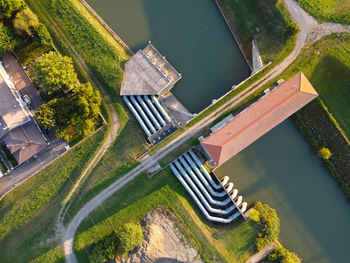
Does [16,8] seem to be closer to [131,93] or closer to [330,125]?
[131,93]

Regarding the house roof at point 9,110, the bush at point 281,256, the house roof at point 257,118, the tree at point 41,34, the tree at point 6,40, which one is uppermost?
the tree at point 6,40

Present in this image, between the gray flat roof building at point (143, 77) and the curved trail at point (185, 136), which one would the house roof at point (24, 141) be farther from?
the gray flat roof building at point (143, 77)

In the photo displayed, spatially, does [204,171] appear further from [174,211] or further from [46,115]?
[46,115]

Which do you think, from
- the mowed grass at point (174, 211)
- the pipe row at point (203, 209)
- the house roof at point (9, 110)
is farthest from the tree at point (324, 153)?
the house roof at point (9, 110)

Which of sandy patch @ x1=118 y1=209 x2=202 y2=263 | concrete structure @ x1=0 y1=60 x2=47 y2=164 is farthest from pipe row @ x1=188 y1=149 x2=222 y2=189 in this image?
concrete structure @ x1=0 y1=60 x2=47 y2=164

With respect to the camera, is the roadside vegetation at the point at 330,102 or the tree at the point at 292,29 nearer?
the tree at the point at 292,29

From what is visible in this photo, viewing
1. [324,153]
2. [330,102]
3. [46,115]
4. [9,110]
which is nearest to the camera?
[46,115]

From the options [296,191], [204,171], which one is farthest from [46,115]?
[296,191]
